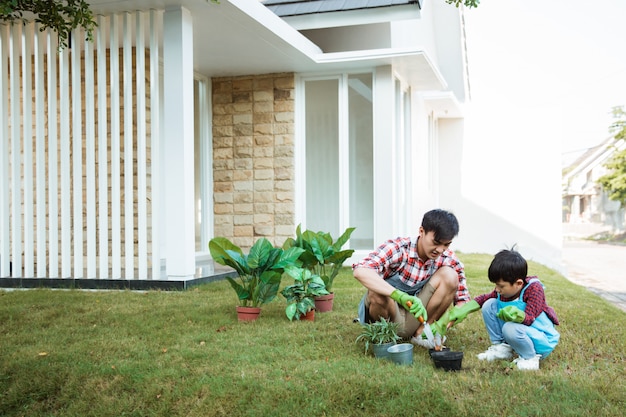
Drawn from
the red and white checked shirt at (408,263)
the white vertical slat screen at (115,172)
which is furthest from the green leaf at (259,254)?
the white vertical slat screen at (115,172)

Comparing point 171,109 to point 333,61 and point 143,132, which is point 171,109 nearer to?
point 143,132

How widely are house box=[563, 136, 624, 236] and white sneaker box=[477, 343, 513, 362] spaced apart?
3149cm

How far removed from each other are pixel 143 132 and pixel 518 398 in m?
5.03

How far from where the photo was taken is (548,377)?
3508mm

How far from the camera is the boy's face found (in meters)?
3.68

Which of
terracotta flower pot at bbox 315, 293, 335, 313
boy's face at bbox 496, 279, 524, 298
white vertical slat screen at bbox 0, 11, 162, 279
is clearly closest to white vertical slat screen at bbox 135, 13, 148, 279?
white vertical slat screen at bbox 0, 11, 162, 279

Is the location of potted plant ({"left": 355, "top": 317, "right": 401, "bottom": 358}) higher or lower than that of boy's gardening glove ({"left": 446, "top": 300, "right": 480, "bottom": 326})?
lower

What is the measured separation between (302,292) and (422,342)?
1175 mm

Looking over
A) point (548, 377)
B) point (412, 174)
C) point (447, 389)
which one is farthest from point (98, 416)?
point (412, 174)

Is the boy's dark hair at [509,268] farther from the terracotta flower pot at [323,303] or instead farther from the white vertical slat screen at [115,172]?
the white vertical slat screen at [115,172]

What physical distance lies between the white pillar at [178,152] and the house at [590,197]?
98.4 feet

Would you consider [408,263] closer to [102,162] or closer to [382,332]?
[382,332]

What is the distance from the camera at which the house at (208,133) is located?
22.8 ft

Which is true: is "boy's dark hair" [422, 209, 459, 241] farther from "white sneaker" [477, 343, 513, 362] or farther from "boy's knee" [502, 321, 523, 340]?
"white sneaker" [477, 343, 513, 362]
